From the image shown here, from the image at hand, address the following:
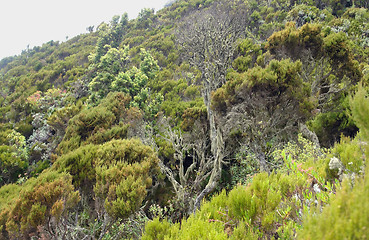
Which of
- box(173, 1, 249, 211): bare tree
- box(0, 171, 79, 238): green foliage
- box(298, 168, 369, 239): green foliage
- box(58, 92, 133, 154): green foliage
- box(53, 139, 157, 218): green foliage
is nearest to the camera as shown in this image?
box(298, 168, 369, 239): green foliage

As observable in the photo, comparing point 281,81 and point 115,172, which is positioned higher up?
point 281,81

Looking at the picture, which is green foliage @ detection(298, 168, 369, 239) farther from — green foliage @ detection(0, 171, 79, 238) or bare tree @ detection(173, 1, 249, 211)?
bare tree @ detection(173, 1, 249, 211)

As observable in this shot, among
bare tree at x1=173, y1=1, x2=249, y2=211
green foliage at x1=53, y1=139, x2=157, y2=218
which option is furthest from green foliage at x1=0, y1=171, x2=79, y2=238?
bare tree at x1=173, y1=1, x2=249, y2=211

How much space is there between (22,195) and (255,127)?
6567 mm

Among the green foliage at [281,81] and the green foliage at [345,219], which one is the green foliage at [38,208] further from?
the green foliage at [281,81]

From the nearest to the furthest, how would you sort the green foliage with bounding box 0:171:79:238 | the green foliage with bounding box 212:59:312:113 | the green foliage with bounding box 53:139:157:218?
the green foliage with bounding box 0:171:79:238
the green foliage with bounding box 53:139:157:218
the green foliage with bounding box 212:59:312:113

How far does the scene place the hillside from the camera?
2061mm

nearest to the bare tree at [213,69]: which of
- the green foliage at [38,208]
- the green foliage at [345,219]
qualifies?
the green foliage at [38,208]

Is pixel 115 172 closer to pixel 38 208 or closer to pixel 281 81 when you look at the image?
pixel 38 208

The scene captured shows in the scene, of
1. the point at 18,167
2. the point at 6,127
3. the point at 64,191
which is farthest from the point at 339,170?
the point at 6,127

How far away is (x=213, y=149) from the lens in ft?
24.3

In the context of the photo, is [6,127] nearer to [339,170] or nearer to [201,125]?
[201,125]

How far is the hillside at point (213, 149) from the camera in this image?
206 cm

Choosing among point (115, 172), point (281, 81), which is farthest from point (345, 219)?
point (281, 81)
